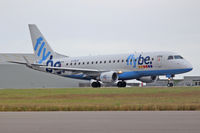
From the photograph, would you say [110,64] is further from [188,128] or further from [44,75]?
[188,128]

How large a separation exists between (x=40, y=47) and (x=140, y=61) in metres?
18.7

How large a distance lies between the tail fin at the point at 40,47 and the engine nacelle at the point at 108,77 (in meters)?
12.7

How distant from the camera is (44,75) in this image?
9206 cm

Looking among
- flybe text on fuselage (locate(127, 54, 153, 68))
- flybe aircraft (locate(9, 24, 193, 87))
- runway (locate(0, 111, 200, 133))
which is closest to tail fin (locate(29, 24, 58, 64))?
flybe aircraft (locate(9, 24, 193, 87))

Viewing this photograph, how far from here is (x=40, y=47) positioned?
70.8 metres

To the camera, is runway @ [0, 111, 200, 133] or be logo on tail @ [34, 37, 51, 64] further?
be logo on tail @ [34, 37, 51, 64]

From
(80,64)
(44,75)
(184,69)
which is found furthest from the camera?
→ (44,75)

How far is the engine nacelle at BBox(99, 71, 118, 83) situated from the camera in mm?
58219

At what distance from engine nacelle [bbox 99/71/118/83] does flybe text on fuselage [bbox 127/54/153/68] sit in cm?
217

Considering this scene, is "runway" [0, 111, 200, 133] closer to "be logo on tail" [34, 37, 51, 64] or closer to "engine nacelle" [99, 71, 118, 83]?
"engine nacelle" [99, 71, 118, 83]

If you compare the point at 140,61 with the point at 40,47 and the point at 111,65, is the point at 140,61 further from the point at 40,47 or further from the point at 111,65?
the point at 40,47

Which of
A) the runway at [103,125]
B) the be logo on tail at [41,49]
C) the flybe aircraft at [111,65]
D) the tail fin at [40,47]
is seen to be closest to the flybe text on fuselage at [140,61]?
the flybe aircraft at [111,65]

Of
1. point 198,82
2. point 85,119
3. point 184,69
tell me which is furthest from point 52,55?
point 85,119

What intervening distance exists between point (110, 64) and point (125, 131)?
4812 centimetres
